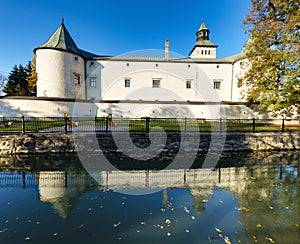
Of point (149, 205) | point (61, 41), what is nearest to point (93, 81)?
point (61, 41)

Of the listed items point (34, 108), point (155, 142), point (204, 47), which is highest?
point (204, 47)

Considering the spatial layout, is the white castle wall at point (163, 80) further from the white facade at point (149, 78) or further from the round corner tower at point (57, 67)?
the round corner tower at point (57, 67)

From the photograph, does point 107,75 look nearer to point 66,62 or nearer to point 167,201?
point 66,62

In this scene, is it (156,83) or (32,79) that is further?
(32,79)

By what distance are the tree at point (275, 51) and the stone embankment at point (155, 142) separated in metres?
4.23

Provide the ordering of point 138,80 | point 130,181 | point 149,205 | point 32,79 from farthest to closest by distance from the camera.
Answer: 1. point 32,79
2. point 138,80
3. point 130,181
4. point 149,205

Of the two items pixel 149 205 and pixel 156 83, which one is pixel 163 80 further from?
pixel 149 205

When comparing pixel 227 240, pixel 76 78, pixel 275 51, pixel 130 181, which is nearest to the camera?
pixel 227 240

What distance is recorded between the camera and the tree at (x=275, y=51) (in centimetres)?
1108

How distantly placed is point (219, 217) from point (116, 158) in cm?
541

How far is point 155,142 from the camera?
9047 mm

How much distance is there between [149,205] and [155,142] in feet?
17.5

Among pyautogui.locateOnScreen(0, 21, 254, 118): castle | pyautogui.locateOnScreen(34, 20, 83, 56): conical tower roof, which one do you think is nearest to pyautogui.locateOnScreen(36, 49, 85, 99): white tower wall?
pyautogui.locateOnScreen(0, 21, 254, 118): castle

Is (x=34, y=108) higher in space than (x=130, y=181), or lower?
higher
